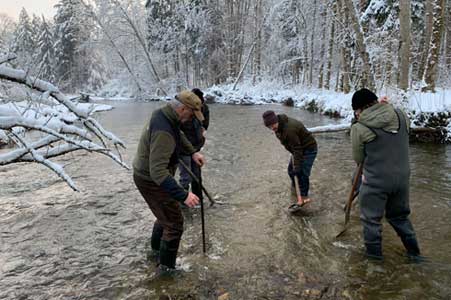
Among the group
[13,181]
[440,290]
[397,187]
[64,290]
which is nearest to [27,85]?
[64,290]

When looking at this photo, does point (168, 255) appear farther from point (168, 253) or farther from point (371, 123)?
point (371, 123)

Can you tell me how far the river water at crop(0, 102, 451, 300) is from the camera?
12.6 feet

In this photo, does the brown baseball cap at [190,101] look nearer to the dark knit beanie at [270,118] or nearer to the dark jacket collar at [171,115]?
the dark jacket collar at [171,115]

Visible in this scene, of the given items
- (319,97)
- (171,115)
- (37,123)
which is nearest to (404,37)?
(319,97)

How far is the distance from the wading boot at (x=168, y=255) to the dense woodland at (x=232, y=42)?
12.3 metres

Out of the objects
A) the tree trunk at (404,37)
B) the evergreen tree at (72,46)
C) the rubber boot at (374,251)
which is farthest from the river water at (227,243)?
the tree trunk at (404,37)

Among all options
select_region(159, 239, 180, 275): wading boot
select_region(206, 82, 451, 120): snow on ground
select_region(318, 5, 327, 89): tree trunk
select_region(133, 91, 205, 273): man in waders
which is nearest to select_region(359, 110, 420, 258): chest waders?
select_region(133, 91, 205, 273): man in waders

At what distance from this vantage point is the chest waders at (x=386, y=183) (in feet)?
12.7

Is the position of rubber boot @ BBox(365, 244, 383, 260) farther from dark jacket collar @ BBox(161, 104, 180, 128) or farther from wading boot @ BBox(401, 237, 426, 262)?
dark jacket collar @ BBox(161, 104, 180, 128)

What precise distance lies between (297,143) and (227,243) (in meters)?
1.93

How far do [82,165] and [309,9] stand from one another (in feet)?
78.2

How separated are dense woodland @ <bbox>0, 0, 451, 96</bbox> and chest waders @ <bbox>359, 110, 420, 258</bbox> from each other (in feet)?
36.5

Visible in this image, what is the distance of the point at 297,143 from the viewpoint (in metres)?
5.80

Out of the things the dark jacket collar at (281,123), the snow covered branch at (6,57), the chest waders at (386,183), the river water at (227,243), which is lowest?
the river water at (227,243)
